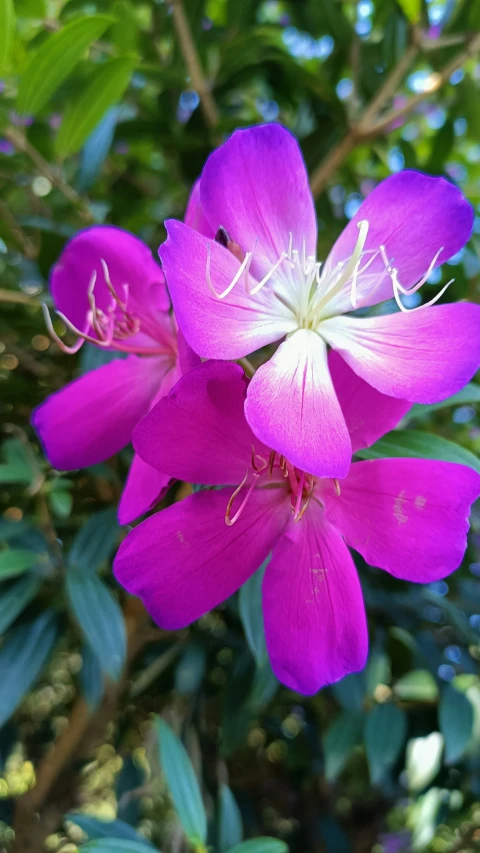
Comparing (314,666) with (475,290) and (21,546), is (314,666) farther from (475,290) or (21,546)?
(475,290)

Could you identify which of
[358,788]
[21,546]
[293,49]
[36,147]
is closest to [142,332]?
[21,546]

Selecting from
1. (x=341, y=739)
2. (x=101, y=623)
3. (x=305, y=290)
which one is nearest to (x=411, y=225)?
(x=305, y=290)

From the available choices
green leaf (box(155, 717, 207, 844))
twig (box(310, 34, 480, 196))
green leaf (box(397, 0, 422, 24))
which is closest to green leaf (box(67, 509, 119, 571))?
green leaf (box(155, 717, 207, 844))

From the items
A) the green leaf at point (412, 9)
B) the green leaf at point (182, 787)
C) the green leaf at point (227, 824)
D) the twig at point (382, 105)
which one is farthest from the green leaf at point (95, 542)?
the green leaf at point (412, 9)

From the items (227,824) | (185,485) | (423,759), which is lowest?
(423,759)

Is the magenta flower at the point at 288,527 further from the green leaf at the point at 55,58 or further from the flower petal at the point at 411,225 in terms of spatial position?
the green leaf at the point at 55,58

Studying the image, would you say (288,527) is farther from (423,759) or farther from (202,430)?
(423,759)
